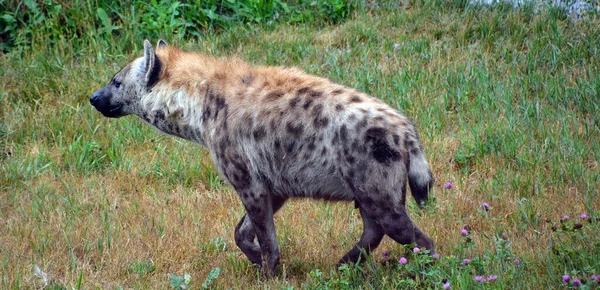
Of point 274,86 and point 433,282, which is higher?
point 274,86

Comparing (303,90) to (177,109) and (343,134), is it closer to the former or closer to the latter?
(343,134)

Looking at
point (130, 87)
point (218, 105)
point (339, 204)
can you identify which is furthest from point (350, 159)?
point (130, 87)

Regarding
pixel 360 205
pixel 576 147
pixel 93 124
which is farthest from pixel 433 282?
pixel 93 124

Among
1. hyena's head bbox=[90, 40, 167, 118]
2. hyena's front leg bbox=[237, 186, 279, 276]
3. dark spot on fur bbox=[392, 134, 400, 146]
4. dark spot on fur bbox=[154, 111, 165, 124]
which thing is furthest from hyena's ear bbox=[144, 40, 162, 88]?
dark spot on fur bbox=[392, 134, 400, 146]

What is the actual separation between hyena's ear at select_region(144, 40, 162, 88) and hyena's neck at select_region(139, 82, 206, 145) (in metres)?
0.05

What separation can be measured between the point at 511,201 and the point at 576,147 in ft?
2.35

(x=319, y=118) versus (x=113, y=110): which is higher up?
(x=319, y=118)

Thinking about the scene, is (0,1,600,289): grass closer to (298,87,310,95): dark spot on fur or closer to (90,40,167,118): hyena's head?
(90,40,167,118): hyena's head

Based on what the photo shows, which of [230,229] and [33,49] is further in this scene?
[33,49]

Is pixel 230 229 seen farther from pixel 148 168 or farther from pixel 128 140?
pixel 128 140

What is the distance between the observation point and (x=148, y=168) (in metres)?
6.14

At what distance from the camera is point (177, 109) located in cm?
470

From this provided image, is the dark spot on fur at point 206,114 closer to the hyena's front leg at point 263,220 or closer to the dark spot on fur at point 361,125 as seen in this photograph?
the hyena's front leg at point 263,220

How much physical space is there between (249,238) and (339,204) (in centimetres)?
83
